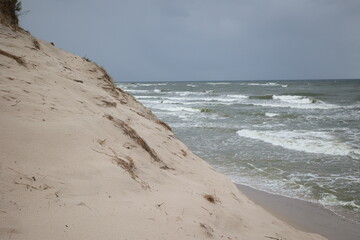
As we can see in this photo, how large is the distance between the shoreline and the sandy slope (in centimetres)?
65

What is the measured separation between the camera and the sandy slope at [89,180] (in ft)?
7.07

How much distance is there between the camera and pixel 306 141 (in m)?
11.8

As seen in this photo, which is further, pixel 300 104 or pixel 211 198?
pixel 300 104

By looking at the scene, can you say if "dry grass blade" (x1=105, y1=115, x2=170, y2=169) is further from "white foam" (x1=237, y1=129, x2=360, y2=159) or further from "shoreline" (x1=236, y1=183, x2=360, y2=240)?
"white foam" (x1=237, y1=129, x2=360, y2=159)

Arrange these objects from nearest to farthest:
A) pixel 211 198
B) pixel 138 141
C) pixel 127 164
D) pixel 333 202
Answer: pixel 127 164 → pixel 211 198 → pixel 138 141 → pixel 333 202

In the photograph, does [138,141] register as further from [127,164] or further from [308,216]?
[308,216]

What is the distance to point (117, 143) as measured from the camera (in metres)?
4.05

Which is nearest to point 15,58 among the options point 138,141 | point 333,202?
point 138,141

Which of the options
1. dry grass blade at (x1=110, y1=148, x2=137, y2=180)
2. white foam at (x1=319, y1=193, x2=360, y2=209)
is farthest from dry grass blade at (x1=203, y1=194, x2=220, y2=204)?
white foam at (x1=319, y1=193, x2=360, y2=209)

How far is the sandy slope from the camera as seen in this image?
2.15 m

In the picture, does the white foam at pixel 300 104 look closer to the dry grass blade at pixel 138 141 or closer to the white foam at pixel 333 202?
the white foam at pixel 333 202

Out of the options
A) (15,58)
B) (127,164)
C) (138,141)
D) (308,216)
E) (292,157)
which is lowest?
(308,216)

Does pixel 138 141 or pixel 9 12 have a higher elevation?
pixel 9 12

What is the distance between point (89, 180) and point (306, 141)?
1153 cm
